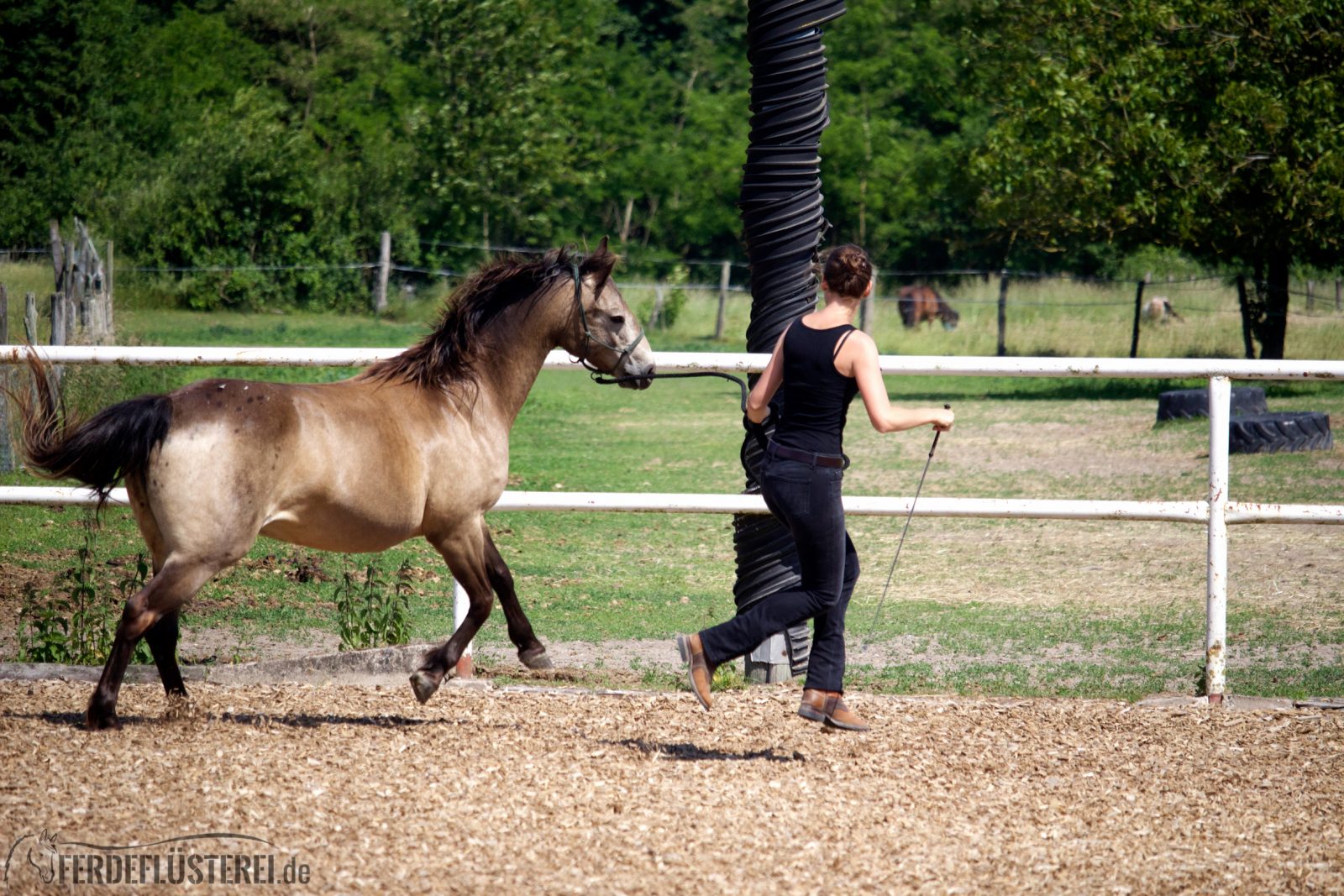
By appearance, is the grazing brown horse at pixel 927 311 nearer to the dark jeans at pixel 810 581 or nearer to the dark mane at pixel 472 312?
the dark mane at pixel 472 312

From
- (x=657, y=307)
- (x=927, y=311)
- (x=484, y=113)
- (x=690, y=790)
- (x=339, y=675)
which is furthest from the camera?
(x=484, y=113)

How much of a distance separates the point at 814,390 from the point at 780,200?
1682 millimetres

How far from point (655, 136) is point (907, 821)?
140 feet

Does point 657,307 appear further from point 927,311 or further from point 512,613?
point 512,613

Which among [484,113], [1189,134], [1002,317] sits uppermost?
[484,113]

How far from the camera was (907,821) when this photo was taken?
4.21 meters

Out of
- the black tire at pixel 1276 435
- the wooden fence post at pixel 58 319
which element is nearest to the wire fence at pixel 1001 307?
the black tire at pixel 1276 435

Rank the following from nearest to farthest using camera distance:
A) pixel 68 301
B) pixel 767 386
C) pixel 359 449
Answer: pixel 767 386 < pixel 359 449 < pixel 68 301

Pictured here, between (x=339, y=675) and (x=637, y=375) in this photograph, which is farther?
(x=339, y=675)

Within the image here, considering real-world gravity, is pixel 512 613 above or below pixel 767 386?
below

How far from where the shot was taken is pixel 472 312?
5672 millimetres

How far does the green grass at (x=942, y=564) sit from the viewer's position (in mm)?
6883

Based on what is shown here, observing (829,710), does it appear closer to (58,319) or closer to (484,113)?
(58,319)

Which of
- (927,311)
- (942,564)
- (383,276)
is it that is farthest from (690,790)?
(927,311)
